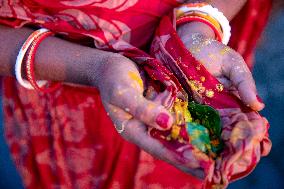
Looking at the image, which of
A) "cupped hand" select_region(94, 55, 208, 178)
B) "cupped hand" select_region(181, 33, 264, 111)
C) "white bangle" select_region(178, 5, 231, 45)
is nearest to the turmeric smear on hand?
"cupped hand" select_region(94, 55, 208, 178)

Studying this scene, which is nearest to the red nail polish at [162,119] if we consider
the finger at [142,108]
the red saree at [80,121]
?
the finger at [142,108]

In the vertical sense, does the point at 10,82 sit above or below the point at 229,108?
below

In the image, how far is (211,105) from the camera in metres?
0.77

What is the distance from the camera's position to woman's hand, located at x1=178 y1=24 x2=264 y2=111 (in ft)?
2.40

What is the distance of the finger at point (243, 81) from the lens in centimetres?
72

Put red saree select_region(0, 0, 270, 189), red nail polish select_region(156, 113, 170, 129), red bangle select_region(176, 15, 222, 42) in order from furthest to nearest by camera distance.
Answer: red bangle select_region(176, 15, 222, 42), red saree select_region(0, 0, 270, 189), red nail polish select_region(156, 113, 170, 129)

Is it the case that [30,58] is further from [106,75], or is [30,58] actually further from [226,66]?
[226,66]

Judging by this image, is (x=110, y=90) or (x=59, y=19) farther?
(x=59, y=19)

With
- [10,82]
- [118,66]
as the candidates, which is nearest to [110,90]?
[118,66]

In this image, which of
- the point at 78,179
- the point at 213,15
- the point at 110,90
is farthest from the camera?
the point at 213,15

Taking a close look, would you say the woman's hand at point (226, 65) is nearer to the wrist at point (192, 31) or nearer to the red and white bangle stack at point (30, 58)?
the wrist at point (192, 31)

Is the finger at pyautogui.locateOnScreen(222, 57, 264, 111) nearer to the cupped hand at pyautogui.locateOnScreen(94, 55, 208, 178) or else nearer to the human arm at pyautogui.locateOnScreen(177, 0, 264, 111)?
the human arm at pyautogui.locateOnScreen(177, 0, 264, 111)

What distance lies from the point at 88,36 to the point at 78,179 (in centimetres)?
A: 28

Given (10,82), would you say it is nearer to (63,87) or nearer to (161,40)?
(63,87)
